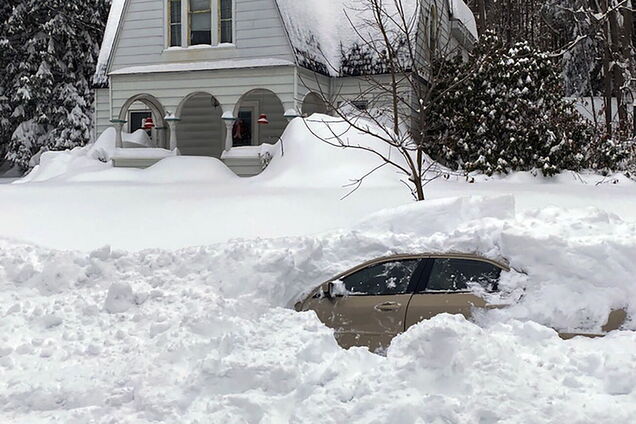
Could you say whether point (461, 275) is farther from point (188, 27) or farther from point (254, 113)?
point (254, 113)

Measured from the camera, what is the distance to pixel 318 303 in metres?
6.14

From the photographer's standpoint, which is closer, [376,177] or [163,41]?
[376,177]

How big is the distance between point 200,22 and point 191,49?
0.90 metres

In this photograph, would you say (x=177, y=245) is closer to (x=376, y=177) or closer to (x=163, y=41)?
(x=376, y=177)

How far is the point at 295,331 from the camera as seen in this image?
5.80 m

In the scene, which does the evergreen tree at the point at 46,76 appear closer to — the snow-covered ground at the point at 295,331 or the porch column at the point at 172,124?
the porch column at the point at 172,124

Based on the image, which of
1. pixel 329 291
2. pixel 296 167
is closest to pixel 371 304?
pixel 329 291

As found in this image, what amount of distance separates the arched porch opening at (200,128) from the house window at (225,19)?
3959mm

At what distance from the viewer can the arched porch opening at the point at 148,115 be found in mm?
19281

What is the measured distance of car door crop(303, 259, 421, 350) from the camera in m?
5.72

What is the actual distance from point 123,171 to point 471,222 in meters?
13.2

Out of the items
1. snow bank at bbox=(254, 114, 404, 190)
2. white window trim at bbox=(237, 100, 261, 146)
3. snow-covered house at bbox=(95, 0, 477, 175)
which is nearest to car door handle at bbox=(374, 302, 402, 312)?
snow bank at bbox=(254, 114, 404, 190)

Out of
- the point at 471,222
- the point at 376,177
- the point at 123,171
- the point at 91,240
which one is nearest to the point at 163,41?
the point at 123,171

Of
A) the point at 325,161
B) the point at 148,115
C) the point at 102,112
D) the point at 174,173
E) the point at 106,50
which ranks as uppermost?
the point at 106,50
